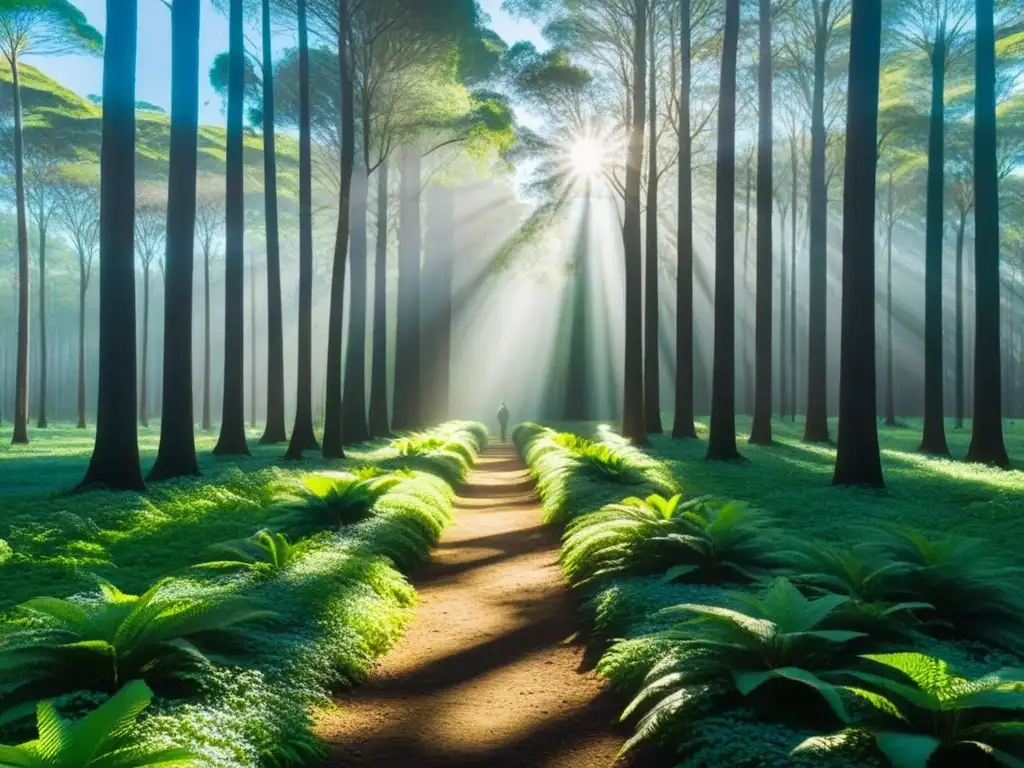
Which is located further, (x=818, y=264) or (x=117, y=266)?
(x=818, y=264)

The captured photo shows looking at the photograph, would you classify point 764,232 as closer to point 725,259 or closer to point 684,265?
point 684,265

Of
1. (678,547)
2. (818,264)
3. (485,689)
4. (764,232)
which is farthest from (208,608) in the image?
(818,264)

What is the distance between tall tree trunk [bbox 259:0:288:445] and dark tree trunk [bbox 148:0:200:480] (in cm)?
524

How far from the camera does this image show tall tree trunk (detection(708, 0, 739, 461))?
14781 mm

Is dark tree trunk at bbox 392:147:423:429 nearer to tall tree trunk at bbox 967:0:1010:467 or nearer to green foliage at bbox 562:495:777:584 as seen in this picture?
tall tree trunk at bbox 967:0:1010:467

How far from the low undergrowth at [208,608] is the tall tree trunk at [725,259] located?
7.40m

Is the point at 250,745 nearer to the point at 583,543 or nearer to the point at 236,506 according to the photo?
the point at 583,543

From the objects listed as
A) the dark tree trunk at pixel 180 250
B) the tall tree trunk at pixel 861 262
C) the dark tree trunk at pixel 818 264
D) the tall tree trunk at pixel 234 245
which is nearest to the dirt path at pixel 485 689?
the tall tree trunk at pixel 861 262

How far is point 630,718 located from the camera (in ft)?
13.2

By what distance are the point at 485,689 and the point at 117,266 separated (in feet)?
27.1

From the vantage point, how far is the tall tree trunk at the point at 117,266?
10.2 meters

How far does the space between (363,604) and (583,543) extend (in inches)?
85.5

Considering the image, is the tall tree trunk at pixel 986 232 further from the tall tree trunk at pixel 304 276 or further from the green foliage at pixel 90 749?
the green foliage at pixel 90 749

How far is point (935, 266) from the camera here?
17953mm
